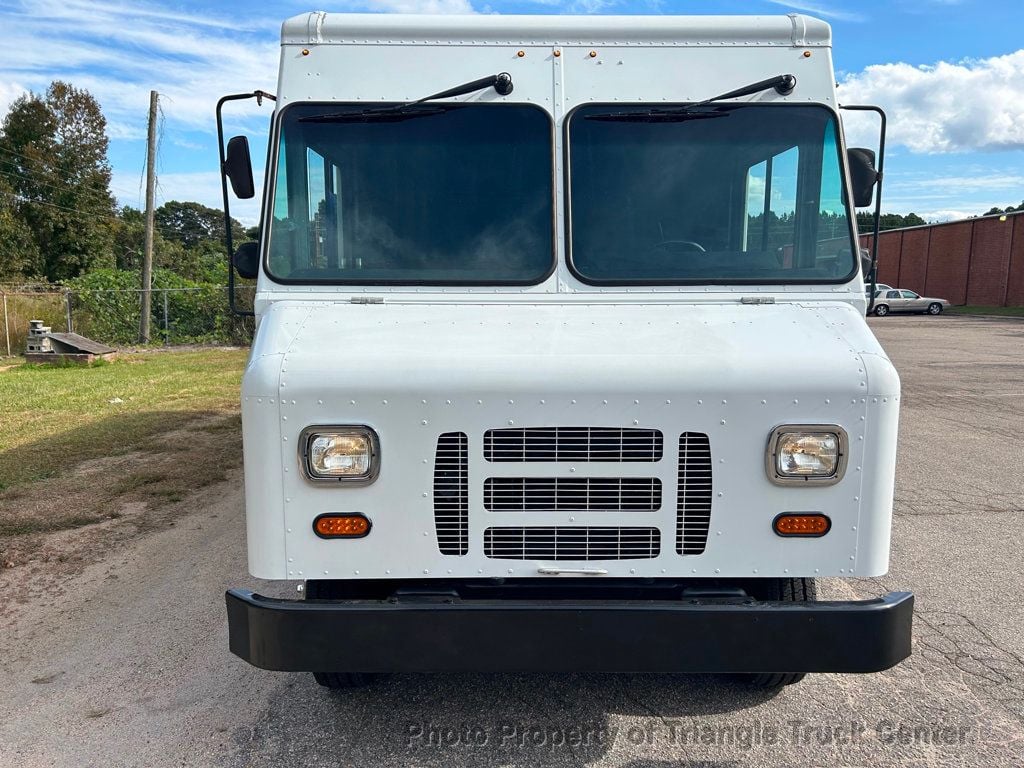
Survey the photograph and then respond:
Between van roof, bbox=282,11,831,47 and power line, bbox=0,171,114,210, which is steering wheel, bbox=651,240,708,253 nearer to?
van roof, bbox=282,11,831,47

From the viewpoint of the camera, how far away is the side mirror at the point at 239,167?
3.78 metres

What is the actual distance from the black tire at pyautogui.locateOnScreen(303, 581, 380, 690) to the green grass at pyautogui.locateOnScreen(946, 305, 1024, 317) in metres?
39.7

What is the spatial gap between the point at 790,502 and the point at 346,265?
6.77 feet

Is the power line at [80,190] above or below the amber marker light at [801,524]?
above

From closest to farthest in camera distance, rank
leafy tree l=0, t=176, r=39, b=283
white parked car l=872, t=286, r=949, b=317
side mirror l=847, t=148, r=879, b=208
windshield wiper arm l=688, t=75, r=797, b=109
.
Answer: windshield wiper arm l=688, t=75, r=797, b=109 < side mirror l=847, t=148, r=879, b=208 < leafy tree l=0, t=176, r=39, b=283 < white parked car l=872, t=286, r=949, b=317

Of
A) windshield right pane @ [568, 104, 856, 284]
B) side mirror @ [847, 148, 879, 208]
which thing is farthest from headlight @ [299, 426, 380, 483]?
side mirror @ [847, 148, 879, 208]

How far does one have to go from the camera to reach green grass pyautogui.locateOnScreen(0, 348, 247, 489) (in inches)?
312

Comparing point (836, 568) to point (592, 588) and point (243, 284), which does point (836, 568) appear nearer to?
point (592, 588)

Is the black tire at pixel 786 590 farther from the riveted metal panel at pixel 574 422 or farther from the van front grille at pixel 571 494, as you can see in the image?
the van front grille at pixel 571 494

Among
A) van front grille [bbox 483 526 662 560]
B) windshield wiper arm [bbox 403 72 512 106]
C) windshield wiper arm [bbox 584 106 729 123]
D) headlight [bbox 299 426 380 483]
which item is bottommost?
van front grille [bbox 483 526 662 560]

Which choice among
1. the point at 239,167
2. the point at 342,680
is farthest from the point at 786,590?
the point at 239,167

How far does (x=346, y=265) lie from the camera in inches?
134

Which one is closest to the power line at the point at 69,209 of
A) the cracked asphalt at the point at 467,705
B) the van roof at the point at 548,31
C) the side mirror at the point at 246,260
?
the cracked asphalt at the point at 467,705

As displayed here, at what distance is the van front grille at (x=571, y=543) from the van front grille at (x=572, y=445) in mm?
255
